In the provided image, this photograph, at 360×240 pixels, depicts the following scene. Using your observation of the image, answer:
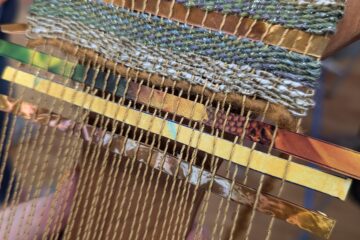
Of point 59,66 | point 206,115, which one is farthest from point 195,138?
point 59,66

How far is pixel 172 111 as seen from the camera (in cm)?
59

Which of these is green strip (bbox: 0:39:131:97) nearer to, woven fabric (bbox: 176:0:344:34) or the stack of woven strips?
the stack of woven strips

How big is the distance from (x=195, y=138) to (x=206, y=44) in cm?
14

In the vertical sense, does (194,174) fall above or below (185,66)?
below

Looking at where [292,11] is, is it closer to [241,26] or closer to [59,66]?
[241,26]

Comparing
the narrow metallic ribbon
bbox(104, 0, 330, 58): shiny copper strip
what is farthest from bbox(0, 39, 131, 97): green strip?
bbox(104, 0, 330, 58): shiny copper strip

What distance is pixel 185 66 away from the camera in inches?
23.0

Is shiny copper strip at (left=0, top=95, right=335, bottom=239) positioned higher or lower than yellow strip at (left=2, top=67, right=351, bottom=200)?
lower

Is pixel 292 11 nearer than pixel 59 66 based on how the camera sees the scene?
Yes

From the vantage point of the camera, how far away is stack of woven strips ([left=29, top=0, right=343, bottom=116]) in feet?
1.69

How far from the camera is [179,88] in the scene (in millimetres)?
592

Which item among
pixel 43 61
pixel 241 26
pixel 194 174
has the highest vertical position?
pixel 241 26

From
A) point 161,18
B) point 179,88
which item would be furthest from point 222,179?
point 161,18

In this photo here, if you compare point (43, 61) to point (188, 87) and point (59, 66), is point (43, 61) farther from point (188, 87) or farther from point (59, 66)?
point (188, 87)
